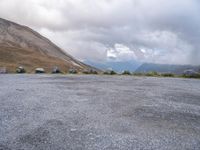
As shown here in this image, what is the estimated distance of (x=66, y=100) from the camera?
16.6m

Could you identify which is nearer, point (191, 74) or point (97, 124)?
point (97, 124)

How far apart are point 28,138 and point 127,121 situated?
3986 mm

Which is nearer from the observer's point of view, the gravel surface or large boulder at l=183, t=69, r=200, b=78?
the gravel surface

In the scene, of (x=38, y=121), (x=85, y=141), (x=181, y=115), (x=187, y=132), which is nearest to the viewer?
(x=85, y=141)

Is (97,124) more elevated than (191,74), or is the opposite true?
(191,74)

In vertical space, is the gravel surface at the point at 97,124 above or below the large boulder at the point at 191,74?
below

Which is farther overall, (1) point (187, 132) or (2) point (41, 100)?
(2) point (41, 100)

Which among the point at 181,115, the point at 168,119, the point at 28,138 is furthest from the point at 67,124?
the point at 181,115

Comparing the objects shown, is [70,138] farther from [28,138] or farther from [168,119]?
[168,119]

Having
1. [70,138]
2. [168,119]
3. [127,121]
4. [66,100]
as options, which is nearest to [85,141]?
[70,138]

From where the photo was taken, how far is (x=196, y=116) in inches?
528

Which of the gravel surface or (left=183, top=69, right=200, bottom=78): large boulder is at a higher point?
(left=183, top=69, right=200, bottom=78): large boulder

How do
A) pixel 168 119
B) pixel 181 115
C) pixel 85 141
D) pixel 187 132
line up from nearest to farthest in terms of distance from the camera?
pixel 85 141 → pixel 187 132 → pixel 168 119 → pixel 181 115

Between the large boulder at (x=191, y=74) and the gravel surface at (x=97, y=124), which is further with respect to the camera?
the large boulder at (x=191, y=74)
